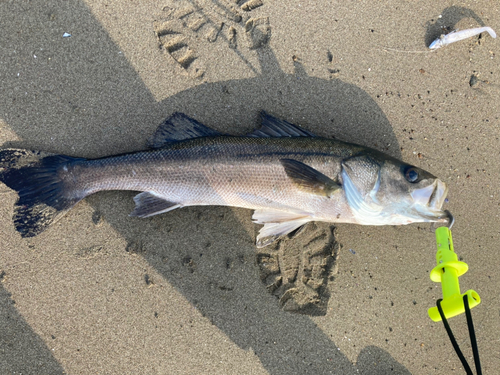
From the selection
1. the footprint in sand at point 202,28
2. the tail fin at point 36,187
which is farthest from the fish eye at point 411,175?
the tail fin at point 36,187

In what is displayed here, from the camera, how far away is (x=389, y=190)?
2.95 metres

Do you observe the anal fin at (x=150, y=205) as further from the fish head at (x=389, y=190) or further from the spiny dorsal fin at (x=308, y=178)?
the fish head at (x=389, y=190)

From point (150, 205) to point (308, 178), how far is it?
1.55 m

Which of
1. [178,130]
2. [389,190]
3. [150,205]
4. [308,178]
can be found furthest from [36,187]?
[389,190]

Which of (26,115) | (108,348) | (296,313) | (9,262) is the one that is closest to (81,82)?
(26,115)

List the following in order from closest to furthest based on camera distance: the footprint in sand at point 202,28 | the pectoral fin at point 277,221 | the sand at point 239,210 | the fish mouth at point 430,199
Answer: the fish mouth at point 430,199, the pectoral fin at point 277,221, the sand at point 239,210, the footprint in sand at point 202,28

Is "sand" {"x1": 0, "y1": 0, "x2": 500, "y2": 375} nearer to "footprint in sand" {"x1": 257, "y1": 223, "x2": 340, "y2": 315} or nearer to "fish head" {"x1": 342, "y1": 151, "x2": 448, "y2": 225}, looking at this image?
"footprint in sand" {"x1": 257, "y1": 223, "x2": 340, "y2": 315}

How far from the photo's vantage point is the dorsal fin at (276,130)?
322cm

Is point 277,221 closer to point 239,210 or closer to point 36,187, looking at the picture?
point 239,210

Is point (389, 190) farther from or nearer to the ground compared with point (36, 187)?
nearer to the ground

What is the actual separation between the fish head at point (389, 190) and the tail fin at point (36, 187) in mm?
2655

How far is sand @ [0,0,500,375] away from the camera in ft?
10.9

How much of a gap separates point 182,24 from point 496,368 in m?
5.05

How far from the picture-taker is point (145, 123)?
347 centimetres
